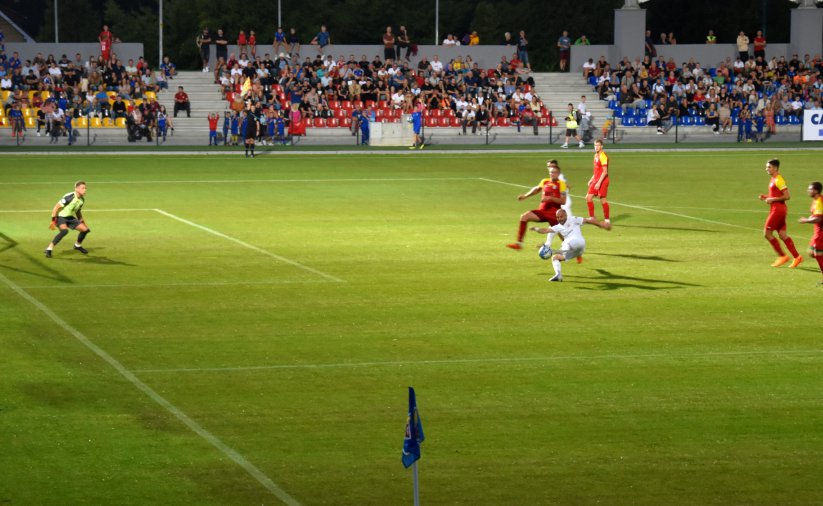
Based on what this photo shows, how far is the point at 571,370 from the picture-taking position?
601 inches

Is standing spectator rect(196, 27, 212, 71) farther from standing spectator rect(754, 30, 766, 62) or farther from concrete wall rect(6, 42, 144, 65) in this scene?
standing spectator rect(754, 30, 766, 62)

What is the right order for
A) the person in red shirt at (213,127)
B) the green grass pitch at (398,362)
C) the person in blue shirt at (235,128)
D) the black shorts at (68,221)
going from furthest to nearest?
the person in blue shirt at (235,128) → the person in red shirt at (213,127) → the black shorts at (68,221) → the green grass pitch at (398,362)

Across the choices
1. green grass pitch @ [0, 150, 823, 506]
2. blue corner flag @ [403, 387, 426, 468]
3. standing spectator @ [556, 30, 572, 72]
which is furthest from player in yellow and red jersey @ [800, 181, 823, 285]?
standing spectator @ [556, 30, 572, 72]

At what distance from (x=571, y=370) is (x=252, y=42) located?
53.1 metres

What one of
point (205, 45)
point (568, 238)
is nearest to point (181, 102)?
point (205, 45)

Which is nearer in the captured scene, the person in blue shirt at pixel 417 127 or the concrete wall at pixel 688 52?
the person in blue shirt at pixel 417 127

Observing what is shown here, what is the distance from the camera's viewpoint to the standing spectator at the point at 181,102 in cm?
6072

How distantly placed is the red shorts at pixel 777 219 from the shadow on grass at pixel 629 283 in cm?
277

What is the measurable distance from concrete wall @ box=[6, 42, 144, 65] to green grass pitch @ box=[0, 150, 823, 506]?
36.0 meters

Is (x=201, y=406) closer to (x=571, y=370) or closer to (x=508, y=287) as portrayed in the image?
(x=571, y=370)

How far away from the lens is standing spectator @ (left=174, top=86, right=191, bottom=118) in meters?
60.7

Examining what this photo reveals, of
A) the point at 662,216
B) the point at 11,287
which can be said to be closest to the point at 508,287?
the point at 11,287

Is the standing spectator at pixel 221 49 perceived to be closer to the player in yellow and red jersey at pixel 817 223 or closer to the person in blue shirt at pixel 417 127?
the person in blue shirt at pixel 417 127

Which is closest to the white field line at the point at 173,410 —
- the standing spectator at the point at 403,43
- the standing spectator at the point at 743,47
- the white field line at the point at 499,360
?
the white field line at the point at 499,360
